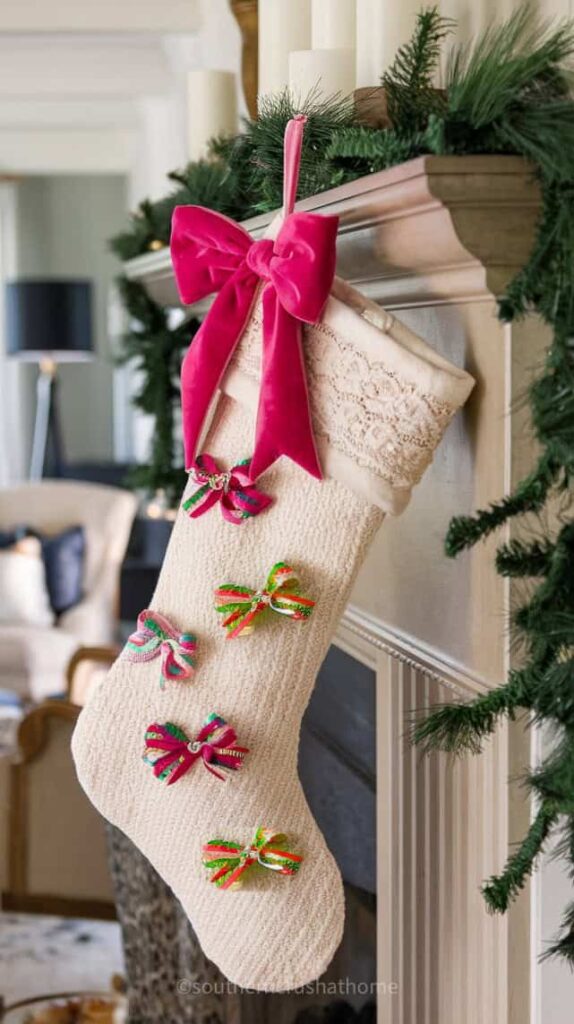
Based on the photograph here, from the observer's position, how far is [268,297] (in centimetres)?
124

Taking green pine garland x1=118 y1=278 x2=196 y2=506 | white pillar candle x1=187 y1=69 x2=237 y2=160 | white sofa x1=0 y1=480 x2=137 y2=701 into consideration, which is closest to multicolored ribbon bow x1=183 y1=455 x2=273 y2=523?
white pillar candle x1=187 y1=69 x2=237 y2=160

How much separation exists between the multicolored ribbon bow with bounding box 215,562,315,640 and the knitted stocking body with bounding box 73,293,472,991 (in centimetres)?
2

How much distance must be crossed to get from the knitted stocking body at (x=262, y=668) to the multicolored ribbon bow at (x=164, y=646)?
0.4 inches

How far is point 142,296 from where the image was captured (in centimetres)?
268

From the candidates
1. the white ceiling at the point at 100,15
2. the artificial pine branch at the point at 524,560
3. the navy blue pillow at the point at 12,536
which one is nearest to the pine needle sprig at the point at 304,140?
the artificial pine branch at the point at 524,560

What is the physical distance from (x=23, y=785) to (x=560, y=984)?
1787mm

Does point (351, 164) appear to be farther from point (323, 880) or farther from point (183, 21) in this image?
point (183, 21)

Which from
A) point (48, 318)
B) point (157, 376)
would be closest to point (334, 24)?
point (157, 376)

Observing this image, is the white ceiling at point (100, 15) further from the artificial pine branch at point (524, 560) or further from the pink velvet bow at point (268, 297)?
the artificial pine branch at point (524, 560)

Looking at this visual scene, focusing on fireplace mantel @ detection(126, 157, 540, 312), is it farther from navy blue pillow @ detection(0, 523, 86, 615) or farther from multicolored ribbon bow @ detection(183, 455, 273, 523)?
navy blue pillow @ detection(0, 523, 86, 615)

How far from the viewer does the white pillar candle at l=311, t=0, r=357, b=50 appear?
1575 millimetres

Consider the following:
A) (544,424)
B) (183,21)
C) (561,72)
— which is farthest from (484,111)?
(183,21)

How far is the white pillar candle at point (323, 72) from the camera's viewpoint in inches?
58.0

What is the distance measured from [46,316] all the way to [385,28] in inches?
230
